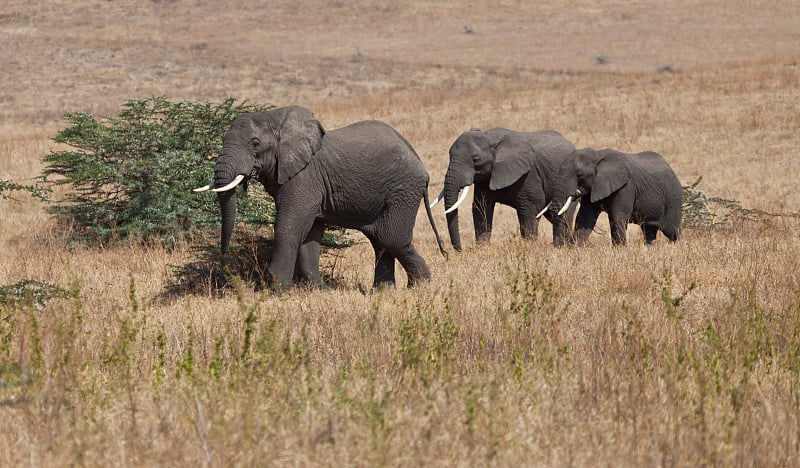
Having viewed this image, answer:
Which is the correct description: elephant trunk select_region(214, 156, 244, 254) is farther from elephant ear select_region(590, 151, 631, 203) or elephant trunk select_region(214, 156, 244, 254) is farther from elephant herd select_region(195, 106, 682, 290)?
A: elephant ear select_region(590, 151, 631, 203)

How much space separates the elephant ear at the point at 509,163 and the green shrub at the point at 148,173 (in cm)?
364

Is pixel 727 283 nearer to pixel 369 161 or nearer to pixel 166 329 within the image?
pixel 369 161

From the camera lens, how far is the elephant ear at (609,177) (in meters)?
13.4

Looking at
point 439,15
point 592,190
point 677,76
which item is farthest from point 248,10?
point 592,190

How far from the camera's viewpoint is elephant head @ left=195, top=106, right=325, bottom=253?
868 cm

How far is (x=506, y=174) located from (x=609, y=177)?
164cm

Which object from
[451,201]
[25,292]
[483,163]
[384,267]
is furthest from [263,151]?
[483,163]

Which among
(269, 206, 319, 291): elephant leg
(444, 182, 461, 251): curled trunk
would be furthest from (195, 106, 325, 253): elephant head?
(444, 182, 461, 251): curled trunk

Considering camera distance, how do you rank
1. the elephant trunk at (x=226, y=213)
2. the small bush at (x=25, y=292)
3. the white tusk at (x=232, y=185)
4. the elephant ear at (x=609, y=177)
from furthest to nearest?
the elephant ear at (x=609, y=177) < the elephant trunk at (x=226, y=213) < the white tusk at (x=232, y=185) < the small bush at (x=25, y=292)

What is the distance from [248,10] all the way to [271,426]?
278ft

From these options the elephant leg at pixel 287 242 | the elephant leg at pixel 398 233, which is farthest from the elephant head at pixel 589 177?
the elephant leg at pixel 287 242

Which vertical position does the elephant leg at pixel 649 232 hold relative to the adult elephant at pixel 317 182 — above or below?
below

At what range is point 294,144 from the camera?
Result: 8.92 meters

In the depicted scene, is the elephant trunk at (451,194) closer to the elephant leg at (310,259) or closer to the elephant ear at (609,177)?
the elephant ear at (609,177)
